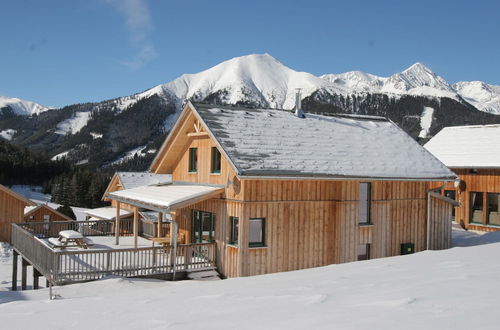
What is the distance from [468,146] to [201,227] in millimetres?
18401

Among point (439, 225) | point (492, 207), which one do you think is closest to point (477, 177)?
point (492, 207)

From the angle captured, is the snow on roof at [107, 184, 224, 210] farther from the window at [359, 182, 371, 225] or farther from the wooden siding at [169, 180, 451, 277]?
the window at [359, 182, 371, 225]

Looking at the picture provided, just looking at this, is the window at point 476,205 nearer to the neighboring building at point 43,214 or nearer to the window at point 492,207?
the window at point 492,207

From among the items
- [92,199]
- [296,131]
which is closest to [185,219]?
[296,131]

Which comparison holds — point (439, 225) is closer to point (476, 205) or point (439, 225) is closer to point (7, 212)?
point (476, 205)

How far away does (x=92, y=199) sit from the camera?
259 feet

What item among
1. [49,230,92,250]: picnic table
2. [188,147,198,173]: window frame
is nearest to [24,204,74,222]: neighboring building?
[49,230,92,250]: picnic table

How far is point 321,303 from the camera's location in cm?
773

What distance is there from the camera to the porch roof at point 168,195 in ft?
51.8

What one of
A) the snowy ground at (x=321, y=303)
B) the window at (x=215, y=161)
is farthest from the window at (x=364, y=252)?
the window at (x=215, y=161)

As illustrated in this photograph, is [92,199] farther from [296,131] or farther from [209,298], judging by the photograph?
[209,298]

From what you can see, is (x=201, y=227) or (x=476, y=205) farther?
(x=476, y=205)

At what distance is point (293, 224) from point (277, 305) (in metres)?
8.45

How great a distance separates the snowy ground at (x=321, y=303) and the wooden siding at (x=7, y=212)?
2418 centimetres
